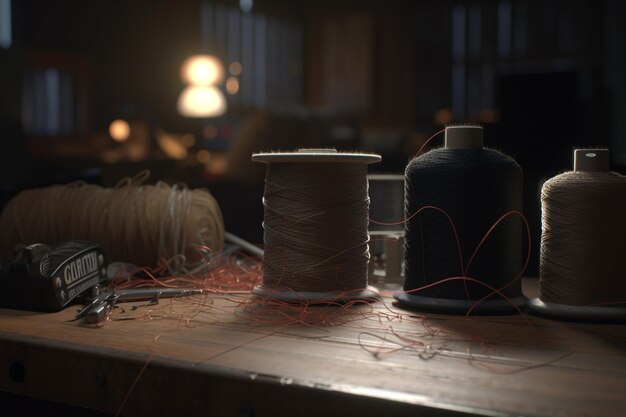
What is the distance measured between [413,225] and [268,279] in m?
0.29

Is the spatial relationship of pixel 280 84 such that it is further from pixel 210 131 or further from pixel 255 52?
pixel 210 131

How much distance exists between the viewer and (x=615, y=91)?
289 cm

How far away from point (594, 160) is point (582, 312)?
0.24 metres

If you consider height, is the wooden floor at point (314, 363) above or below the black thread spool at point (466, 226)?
below

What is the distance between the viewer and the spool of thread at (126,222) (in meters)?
1.59

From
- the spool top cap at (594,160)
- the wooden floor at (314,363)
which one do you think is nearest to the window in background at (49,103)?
the wooden floor at (314,363)

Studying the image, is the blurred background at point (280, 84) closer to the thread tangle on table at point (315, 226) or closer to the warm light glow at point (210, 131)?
the warm light glow at point (210, 131)

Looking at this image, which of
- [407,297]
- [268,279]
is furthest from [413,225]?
[268,279]

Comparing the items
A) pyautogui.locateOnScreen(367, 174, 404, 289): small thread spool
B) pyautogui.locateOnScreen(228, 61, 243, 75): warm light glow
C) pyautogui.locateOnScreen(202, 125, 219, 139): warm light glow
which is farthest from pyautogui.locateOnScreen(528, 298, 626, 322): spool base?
pyautogui.locateOnScreen(228, 61, 243, 75): warm light glow

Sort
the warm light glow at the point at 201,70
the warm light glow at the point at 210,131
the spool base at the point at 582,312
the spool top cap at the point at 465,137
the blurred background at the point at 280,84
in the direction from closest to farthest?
the spool base at the point at 582,312, the spool top cap at the point at 465,137, the blurred background at the point at 280,84, the warm light glow at the point at 201,70, the warm light glow at the point at 210,131

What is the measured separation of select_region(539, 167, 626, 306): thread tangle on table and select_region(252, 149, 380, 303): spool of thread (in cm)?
34

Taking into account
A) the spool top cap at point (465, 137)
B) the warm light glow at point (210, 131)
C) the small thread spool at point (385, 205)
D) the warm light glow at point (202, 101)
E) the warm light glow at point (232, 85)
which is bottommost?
the small thread spool at point (385, 205)

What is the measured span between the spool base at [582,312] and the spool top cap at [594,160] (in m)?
0.22

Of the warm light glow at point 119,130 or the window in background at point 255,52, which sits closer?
the warm light glow at point 119,130
